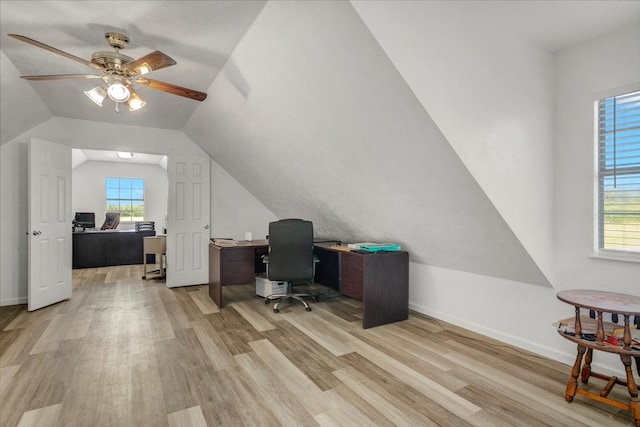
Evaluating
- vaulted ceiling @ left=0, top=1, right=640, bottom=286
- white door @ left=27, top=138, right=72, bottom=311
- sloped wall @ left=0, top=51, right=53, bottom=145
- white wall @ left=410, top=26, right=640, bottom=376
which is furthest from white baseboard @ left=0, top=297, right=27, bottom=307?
white wall @ left=410, top=26, right=640, bottom=376

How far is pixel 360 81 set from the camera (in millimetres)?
2238

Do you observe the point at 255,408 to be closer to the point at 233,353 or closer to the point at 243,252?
the point at 233,353

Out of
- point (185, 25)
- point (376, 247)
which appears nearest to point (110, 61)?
point (185, 25)

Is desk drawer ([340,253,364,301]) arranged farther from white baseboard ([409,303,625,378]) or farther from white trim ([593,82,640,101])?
white trim ([593,82,640,101])

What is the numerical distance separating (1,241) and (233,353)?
3.77 metres

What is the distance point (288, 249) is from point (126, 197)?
7.41 m

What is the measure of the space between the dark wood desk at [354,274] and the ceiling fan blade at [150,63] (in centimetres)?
224

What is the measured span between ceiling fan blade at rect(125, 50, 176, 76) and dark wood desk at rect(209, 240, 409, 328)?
88.2 inches

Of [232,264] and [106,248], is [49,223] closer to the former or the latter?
[232,264]

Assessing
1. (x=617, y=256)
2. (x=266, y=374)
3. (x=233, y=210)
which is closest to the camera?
(x=617, y=256)

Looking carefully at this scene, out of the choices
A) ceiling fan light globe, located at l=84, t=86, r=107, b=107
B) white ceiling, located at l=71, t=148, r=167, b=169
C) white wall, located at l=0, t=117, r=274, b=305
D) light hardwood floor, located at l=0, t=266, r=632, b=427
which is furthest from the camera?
white ceiling, located at l=71, t=148, r=167, b=169

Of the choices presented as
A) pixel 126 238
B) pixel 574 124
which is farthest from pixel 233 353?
pixel 126 238

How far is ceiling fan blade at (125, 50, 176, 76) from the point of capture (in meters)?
2.17

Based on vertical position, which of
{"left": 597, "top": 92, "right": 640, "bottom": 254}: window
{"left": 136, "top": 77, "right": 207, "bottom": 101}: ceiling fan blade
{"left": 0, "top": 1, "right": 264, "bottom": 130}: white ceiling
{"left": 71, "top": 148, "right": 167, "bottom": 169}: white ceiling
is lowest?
{"left": 597, "top": 92, "right": 640, "bottom": 254}: window
